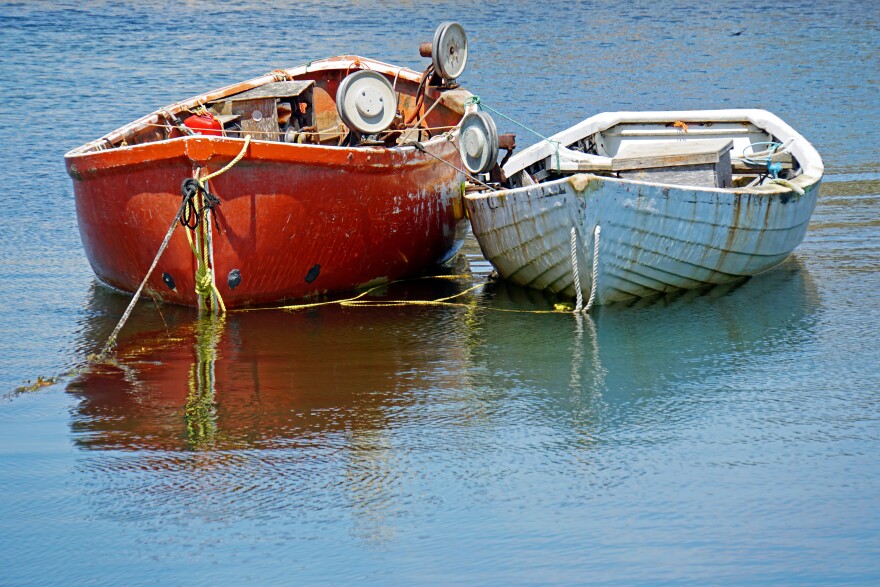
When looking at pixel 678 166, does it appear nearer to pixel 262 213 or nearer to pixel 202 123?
pixel 262 213

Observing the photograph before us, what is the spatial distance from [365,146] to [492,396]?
320 cm

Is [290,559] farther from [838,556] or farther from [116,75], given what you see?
[116,75]

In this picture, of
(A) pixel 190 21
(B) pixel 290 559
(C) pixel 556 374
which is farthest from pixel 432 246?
(A) pixel 190 21

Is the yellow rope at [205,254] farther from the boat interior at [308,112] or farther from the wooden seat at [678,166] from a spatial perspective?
the wooden seat at [678,166]

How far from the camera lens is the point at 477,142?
9844mm

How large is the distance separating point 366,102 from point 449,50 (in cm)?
214


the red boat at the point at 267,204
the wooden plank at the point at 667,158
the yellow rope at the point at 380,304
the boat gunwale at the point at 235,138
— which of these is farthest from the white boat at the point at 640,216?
the boat gunwale at the point at 235,138

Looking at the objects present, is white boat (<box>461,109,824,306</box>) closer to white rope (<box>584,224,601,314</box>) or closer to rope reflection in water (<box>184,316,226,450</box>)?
white rope (<box>584,224,601,314</box>)

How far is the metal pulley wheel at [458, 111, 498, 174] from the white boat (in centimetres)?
1

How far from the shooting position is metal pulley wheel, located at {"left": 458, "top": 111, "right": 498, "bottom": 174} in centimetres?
977

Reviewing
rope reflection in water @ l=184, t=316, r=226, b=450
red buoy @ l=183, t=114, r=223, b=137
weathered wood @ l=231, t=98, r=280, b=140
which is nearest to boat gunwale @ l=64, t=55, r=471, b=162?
weathered wood @ l=231, t=98, r=280, b=140

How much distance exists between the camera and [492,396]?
23.6 feet

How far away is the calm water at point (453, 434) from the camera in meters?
5.12

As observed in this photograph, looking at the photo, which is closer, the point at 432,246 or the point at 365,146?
the point at 365,146
